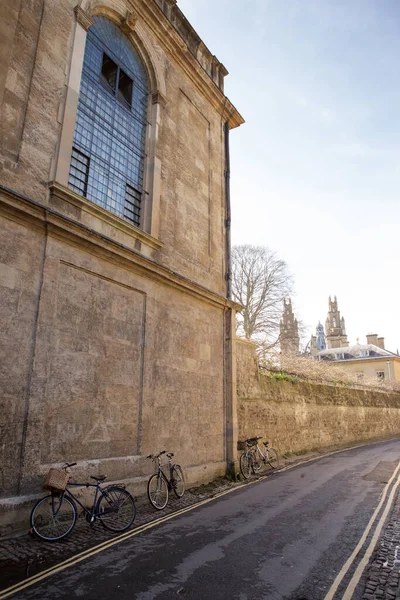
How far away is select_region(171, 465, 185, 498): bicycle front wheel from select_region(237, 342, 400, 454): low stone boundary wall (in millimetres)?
3852

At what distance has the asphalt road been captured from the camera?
14.1 ft

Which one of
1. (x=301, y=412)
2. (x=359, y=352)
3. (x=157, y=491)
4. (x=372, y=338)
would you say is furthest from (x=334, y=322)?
(x=157, y=491)

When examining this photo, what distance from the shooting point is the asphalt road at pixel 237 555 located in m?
4.31

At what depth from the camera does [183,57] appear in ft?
42.3

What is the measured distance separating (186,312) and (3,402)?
5584mm

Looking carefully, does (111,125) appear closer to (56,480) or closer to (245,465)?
(56,480)

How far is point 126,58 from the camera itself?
36.7 ft

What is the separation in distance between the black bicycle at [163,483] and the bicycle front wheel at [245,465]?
288 cm

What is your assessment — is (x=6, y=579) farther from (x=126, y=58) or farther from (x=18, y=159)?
(x=126, y=58)

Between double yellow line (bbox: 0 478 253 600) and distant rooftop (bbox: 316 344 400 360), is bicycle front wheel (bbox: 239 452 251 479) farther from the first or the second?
distant rooftop (bbox: 316 344 400 360)

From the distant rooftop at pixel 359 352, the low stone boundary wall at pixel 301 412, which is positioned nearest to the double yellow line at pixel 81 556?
the low stone boundary wall at pixel 301 412

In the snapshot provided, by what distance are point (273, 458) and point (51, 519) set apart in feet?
29.6

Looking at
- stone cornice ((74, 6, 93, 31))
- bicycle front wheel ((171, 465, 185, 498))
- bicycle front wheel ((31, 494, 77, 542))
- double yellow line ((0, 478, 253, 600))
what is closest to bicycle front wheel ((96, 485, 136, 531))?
double yellow line ((0, 478, 253, 600))

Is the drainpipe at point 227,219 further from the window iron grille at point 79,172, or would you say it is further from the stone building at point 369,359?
the stone building at point 369,359
